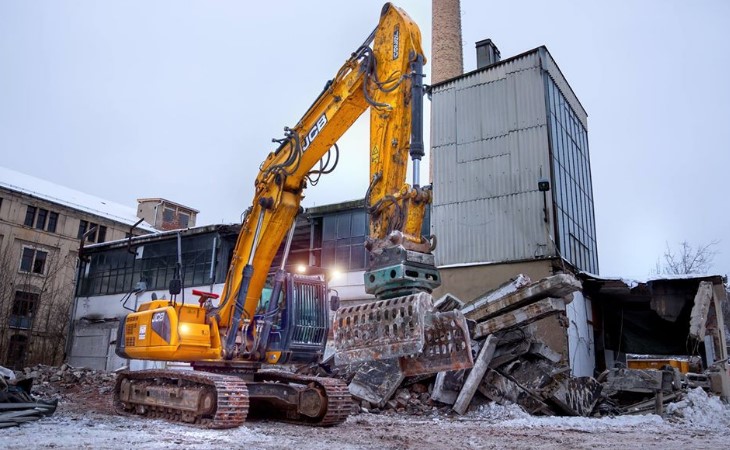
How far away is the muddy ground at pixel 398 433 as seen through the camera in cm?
616

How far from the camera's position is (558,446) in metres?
6.77

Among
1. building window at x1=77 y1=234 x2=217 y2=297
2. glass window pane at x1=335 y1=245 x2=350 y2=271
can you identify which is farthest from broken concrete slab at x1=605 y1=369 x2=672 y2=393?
building window at x1=77 y1=234 x2=217 y2=297

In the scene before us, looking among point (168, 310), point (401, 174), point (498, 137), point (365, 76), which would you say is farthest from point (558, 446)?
point (498, 137)

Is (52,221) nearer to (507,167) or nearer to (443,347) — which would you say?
(507,167)

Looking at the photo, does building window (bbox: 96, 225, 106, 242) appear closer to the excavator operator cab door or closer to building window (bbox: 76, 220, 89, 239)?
building window (bbox: 76, 220, 89, 239)

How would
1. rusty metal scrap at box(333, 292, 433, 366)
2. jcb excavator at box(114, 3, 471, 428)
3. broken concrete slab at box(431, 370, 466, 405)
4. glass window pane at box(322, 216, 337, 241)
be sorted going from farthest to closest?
glass window pane at box(322, 216, 337, 241) → broken concrete slab at box(431, 370, 466, 405) → jcb excavator at box(114, 3, 471, 428) → rusty metal scrap at box(333, 292, 433, 366)

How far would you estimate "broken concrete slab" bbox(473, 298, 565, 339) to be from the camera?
35.1ft

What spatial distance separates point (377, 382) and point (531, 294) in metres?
3.51

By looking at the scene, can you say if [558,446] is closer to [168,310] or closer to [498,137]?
[168,310]

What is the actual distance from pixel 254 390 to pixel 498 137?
35.9ft

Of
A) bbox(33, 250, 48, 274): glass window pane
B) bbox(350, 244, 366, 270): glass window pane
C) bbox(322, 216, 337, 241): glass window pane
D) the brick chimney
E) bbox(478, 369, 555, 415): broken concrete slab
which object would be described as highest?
the brick chimney

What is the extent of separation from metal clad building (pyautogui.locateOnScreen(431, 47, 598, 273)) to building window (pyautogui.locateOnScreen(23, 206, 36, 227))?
1223 inches

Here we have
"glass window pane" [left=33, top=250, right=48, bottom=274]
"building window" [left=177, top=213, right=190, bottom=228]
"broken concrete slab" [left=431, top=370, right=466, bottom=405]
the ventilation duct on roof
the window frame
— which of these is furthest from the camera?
"building window" [left=177, top=213, right=190, bottom=228]

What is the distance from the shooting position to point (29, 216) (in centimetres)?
3709
